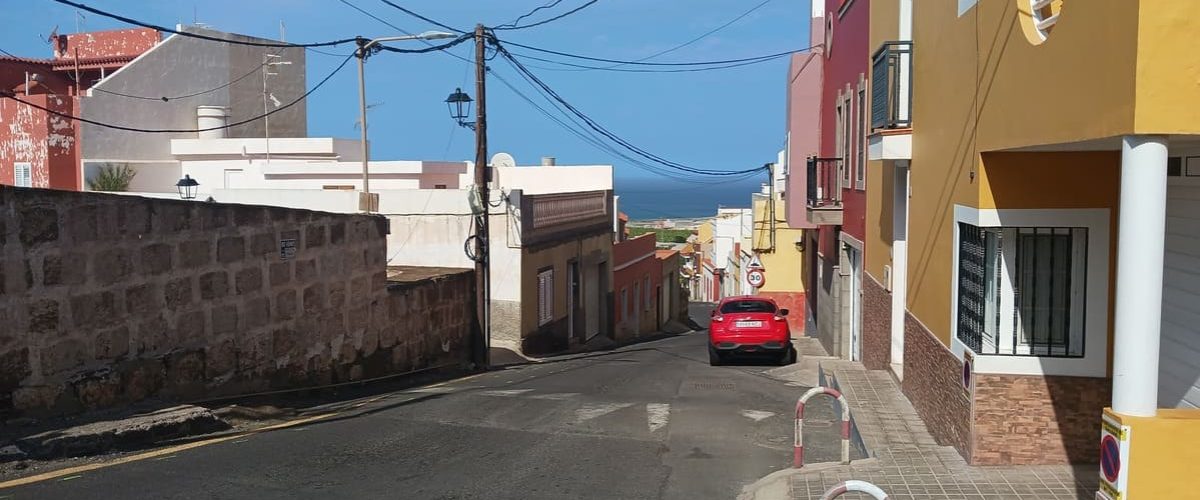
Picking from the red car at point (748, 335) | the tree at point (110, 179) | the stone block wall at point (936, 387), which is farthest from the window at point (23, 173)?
the stone block wall at point (936, 387)

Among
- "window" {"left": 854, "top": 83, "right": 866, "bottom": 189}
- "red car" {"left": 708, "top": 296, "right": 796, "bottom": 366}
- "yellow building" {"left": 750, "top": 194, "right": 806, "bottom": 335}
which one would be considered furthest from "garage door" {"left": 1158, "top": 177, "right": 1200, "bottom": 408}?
"yellow building" {"left": 750, "top": 194, "right": 806, "bottom": 335}

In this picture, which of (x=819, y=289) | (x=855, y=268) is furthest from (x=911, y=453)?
(x=819, y=289)

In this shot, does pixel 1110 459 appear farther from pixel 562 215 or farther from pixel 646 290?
pixel 646 290

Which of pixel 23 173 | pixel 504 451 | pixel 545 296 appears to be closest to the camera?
pixel 504 451

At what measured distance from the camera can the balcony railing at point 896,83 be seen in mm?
12344

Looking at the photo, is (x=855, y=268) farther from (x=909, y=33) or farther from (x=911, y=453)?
(x=911, y=453)

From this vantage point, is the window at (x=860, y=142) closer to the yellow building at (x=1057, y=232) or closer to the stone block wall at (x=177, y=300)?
the yellow building at (x=1057, y=232)

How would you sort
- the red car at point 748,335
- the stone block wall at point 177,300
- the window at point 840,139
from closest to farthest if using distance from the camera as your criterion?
1. the stone block wall at point 177,300
2. the red car at point 748,335
3. the window at point 840,139

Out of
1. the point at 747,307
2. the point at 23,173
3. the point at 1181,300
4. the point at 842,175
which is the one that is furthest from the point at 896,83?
the point at 23,173

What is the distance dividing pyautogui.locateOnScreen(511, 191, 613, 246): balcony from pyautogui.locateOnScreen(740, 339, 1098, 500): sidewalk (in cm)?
1399

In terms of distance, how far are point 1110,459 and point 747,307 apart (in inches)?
593

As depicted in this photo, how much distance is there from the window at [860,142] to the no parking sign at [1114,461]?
11317mm

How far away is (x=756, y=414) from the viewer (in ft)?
40.6

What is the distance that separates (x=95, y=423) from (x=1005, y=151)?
8622mm
